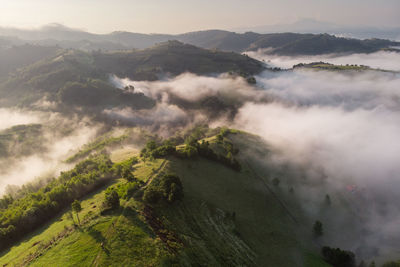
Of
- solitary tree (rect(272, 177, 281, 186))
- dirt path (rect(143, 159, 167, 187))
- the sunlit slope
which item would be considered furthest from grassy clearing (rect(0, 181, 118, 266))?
solitary tree (rect(272, 177, 281, 186))

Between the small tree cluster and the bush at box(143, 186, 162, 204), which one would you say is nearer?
the bush at box(143, 186, 162, 204)

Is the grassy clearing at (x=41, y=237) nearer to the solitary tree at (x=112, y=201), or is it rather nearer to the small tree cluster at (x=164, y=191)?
the solitary tree at (x=112, y=201)

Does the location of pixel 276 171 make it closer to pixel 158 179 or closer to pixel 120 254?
pixel 158 179

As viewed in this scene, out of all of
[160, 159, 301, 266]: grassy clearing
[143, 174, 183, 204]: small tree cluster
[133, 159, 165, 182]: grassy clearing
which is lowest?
[160, 159, 301, 266]: grassy clearing

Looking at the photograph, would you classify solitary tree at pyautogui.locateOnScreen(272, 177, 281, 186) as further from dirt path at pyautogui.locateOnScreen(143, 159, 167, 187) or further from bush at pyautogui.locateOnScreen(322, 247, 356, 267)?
dirt path at pyautogui.locateOnScreen(143, 159, 167, 187)

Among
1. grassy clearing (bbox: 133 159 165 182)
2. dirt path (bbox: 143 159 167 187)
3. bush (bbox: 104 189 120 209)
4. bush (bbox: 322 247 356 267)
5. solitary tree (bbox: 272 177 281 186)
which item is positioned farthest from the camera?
solitary tree (bbox: 272 177 281 186)

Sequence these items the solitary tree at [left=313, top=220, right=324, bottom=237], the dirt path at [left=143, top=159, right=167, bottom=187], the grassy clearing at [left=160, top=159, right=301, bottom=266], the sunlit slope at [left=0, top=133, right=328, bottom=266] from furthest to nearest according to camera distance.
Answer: the solitary tree at [left=313, top=220, right=324, bottom=237] < the dirt path at [left=143, top=159, right=167, bottom=187] < the grassy clearing at [left=160, top=159, right=301, bottom=266] < the sunlit slope at [left=0, top=133, right=328, bottom=266]

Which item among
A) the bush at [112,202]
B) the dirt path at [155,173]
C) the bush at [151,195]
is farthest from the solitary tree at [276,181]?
the bush at [112,202]

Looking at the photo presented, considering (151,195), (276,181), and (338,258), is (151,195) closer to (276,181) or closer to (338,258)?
(338,258)

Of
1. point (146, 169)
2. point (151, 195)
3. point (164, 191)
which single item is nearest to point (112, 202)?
point (151, 195)

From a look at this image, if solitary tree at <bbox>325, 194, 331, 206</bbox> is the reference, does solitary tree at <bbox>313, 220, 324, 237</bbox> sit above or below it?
above
